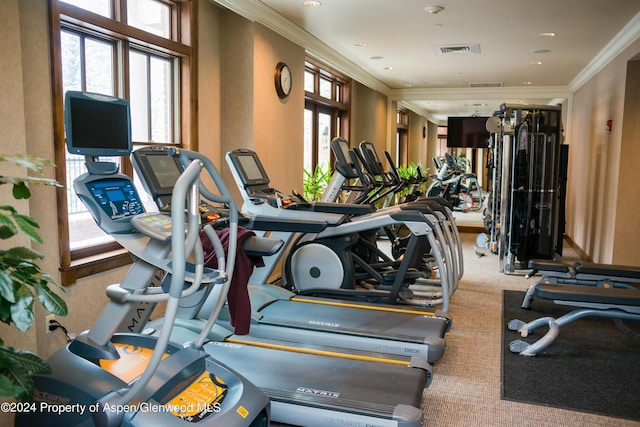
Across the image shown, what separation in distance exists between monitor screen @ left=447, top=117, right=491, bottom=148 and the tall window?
118 inches

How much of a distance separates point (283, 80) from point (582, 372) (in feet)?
12.5

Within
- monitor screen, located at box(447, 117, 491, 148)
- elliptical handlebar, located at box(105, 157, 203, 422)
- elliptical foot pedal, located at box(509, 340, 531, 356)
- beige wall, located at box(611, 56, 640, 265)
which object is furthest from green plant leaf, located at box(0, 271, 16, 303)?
monitor screen, located at box(447, 117, 491, 148)

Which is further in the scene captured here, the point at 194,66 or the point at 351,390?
the point at 194,66

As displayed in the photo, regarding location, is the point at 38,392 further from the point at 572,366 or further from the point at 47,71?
the point at 572,366

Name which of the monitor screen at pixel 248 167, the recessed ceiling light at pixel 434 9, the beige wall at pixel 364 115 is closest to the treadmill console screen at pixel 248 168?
the monitor screen at pixel 248 167

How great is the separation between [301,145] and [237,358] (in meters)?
3.66

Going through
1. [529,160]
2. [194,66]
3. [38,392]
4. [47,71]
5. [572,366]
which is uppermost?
[194,66]

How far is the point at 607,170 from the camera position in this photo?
20.3ft

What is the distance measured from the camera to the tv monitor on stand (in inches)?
80.6

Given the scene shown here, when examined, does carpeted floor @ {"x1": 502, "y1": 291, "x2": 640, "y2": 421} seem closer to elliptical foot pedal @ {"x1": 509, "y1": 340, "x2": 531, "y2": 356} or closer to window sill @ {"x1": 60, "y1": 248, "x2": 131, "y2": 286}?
elliptical foot pedal @ {"x1": 509, "y1": 340, "x2": 531, "y2": 356}

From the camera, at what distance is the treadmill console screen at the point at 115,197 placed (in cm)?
213

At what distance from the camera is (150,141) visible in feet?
13.7

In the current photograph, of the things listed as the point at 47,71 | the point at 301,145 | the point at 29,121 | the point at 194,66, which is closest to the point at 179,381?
the point at 29,121

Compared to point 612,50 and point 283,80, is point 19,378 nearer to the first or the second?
point 283,80
